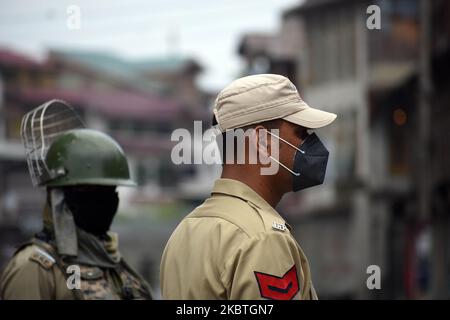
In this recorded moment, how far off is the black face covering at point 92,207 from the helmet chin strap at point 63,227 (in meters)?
0.05

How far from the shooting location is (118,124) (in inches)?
2184

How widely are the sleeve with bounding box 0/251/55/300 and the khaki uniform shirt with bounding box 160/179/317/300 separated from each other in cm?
135

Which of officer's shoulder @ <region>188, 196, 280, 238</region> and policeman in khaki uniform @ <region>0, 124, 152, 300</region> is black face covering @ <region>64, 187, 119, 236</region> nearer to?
policeman in khaki uniform @ <region>0, 124, 152, 300</region>

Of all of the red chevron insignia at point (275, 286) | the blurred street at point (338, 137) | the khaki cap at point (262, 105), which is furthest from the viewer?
the blurred street at point (338, 137)

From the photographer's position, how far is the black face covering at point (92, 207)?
5129mm

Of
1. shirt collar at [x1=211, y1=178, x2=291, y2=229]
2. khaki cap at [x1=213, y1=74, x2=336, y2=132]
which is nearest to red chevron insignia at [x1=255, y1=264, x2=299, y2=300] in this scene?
shirt collar at [x1=211, y1=178, x2=291, y2=229]

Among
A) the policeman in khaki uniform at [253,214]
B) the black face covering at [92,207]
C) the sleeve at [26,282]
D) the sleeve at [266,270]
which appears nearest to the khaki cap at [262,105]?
the policeman in khaki uniform at [253,214]

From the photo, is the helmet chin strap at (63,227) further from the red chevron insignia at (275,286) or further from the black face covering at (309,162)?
the red chevron insignia at (275,286)

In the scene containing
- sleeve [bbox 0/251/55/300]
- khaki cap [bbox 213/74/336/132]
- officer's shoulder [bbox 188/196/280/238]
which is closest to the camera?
officer's shoulder [bbox 188/196/280/238]

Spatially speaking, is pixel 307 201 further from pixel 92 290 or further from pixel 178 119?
pixel 92 290

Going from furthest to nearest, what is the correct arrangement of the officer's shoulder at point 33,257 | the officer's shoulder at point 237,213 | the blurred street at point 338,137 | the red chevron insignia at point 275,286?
1. the blurred street at point 338,137
2. the officer's shoulder at point 33,257
3. the officer's shoulder at point 237,213
4. the red chevron insignia at point 275,286

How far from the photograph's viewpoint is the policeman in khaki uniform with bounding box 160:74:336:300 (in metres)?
3.12
